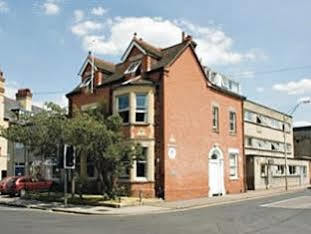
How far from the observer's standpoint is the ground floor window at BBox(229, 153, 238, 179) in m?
36.6

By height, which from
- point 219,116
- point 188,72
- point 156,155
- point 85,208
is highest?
point 188,72

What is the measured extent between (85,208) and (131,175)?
16.7ft

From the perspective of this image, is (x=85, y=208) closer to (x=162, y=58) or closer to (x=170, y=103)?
(x=170, y=103)

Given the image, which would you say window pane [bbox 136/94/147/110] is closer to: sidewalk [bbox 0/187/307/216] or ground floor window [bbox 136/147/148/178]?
ground floor window [bbox 136/147/148/178]

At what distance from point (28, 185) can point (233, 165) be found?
51.0 ft

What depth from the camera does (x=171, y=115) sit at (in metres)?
29.9

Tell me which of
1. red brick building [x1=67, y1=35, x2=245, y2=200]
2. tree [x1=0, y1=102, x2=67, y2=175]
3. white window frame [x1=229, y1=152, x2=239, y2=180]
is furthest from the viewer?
white window frame [x1=229, y1=152, x2=239, y2=180]

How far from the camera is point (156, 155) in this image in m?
29.2

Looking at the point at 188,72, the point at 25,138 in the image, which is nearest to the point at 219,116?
the point at 188,72

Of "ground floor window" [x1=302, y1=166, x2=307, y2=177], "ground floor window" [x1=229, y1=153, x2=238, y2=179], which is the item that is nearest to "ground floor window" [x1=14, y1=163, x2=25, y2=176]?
"ground floor window" [x1=229, y1=153, x2=238, y2=179]

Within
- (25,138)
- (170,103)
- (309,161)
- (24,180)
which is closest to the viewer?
(25,138)

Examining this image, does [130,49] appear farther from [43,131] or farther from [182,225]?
[182,225]

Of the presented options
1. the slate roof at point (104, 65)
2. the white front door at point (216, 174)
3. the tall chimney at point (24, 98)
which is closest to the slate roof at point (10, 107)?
the tall chimney at point (24, 98)

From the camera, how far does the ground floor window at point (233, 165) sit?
3656 cm
